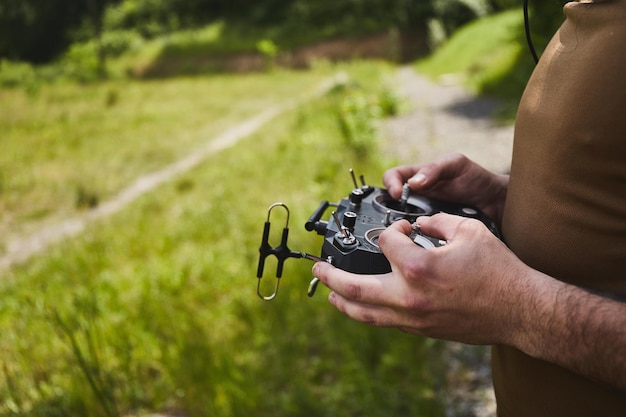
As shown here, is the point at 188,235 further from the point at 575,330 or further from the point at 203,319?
the point at 575,330

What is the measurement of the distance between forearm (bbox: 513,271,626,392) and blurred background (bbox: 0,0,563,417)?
4.06ft

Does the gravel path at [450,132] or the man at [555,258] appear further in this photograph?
the gravel path at [450,132]

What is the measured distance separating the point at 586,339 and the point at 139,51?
29.1 m

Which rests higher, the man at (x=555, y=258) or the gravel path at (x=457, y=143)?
the man at (x=555, y=258)

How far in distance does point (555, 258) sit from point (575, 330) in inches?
8.1

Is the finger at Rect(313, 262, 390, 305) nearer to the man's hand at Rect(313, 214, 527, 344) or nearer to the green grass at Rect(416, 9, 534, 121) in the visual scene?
the man's hand at Rect(313, 214, 527, 344)

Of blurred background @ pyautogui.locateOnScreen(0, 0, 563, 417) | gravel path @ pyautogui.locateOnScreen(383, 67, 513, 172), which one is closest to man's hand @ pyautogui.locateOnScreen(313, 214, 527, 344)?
blurred background @ pyautogui.locateOnScreen(0, 0, 563, 417)

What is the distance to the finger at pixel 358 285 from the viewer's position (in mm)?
1006

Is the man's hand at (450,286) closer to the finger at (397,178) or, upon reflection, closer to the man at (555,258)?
the man at (555,258)

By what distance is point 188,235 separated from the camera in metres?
5.73

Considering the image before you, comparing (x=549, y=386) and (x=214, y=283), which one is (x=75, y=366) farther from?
(x=549, y=386)

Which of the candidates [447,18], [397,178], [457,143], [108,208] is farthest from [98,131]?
[447,18]

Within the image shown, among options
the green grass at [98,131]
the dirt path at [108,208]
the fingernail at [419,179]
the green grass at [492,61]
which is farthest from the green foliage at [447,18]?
the fingernail at [419,179]

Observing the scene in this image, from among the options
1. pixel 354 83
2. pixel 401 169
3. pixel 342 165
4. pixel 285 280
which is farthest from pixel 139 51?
pixel 401 169
